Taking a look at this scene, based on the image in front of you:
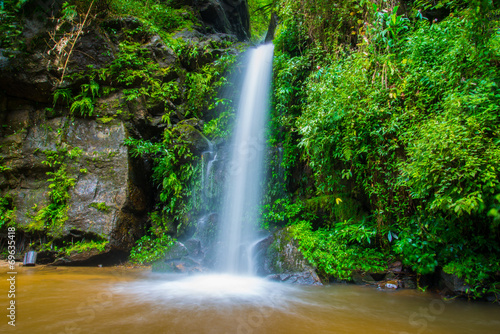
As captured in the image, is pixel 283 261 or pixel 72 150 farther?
pixel 72 150

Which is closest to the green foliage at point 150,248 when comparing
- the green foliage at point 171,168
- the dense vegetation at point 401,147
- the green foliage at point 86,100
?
the green foliage at point 171,168

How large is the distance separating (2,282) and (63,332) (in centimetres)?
268

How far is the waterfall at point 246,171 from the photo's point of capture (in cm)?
610

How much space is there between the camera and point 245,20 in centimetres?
1354

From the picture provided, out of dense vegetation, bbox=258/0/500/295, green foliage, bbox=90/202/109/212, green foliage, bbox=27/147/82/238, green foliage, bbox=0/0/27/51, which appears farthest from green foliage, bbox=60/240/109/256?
green foliage, bbox=0/0/27/51

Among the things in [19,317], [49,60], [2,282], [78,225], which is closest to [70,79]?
[49,60]

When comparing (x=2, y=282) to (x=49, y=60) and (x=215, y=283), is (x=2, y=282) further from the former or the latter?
(x=49, y=60)

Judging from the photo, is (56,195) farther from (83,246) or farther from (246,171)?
(246,171)

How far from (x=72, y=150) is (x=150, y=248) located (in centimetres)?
326

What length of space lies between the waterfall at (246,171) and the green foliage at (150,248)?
1449 mm

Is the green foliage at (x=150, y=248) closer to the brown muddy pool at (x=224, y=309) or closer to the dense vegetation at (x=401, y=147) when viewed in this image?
the brown muddy pool at (x=224, y=309)

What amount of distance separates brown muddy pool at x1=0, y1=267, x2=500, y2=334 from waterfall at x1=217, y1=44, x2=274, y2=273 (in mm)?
1688

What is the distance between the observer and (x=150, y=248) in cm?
645

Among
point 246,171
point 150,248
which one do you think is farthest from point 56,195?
point 246,171
